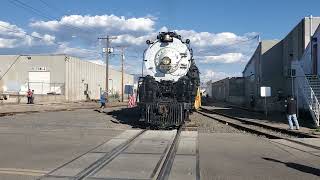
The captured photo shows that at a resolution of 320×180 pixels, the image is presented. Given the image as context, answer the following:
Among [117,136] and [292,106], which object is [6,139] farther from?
[292,106]

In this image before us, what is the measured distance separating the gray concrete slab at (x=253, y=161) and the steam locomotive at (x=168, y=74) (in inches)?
229

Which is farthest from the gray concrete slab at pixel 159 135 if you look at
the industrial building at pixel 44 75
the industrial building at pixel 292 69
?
the industrial building at pixel 44 75

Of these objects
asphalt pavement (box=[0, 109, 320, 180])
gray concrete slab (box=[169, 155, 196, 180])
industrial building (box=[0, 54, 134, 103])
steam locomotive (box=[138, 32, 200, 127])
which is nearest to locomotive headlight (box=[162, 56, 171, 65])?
steam locomotive (box=[138, 32, 200, 127])

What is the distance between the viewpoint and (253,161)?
1268cm

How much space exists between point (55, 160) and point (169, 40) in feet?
40.9

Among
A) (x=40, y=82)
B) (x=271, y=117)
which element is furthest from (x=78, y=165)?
(x=40, y=82)

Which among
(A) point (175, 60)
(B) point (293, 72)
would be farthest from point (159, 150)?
(B) point (293, 72)

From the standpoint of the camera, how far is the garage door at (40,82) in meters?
71.1

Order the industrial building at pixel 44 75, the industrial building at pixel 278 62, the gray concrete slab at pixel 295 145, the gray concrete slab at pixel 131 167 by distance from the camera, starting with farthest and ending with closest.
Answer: the industrial building at pixel 44 75
the industrial building at pixel 278 62
the gray concrete slab at pixel 295 145
the gray concrete slab at pixel 131 167

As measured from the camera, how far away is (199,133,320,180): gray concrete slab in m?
10.6

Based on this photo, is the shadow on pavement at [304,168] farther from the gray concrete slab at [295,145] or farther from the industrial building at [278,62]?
the industrial building at [278,62]

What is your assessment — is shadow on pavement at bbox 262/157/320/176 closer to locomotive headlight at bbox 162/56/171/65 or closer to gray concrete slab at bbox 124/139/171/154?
gray concrete slab at bbox 124/139/171/154

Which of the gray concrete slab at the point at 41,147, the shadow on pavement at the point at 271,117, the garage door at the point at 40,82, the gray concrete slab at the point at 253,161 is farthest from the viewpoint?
the garage door at the point at 40,82

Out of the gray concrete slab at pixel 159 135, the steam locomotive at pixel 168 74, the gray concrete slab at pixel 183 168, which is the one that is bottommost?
the gray concrete slab at pixel 183 168
